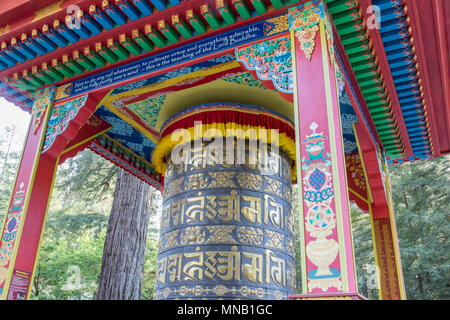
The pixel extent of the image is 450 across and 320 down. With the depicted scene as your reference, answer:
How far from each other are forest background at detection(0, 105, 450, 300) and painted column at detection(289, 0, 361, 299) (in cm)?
796

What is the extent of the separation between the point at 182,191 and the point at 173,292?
55.5 inches

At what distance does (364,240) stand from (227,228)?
986cm

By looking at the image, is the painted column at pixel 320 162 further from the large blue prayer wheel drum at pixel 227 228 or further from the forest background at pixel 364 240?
the forest background at pixel 364 240

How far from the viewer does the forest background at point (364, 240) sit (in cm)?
1180

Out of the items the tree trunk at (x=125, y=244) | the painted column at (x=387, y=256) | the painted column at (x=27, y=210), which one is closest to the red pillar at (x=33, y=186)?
the painted column at (x=27, y=210)

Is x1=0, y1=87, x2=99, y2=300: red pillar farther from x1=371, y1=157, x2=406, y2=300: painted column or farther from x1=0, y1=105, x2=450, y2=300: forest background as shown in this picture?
x1=0, y1=105, x2=450, y2=300: forest background

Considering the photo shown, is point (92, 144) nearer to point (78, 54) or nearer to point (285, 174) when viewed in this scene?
point (78, 54)

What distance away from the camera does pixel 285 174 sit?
6.13 metres

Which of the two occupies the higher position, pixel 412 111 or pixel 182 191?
pixel 412 111

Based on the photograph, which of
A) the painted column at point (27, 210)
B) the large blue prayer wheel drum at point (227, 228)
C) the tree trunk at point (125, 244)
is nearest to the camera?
the painted column at point (27, 210)

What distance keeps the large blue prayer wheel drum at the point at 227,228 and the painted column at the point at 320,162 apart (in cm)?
208

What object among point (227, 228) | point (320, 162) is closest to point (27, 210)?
point (227, 228)
